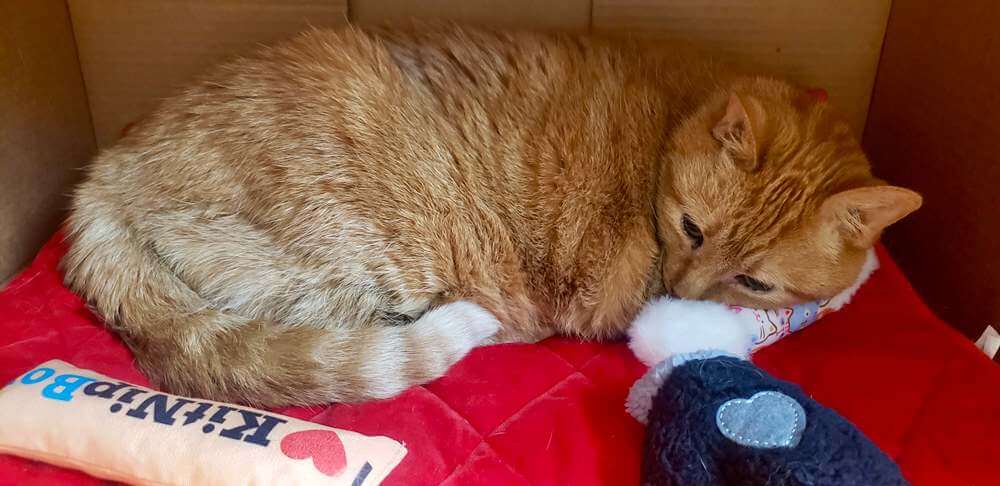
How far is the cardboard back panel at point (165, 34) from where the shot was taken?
96.1 inches

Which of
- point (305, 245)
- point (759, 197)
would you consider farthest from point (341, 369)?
point (759, 197)

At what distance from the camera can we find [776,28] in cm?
240

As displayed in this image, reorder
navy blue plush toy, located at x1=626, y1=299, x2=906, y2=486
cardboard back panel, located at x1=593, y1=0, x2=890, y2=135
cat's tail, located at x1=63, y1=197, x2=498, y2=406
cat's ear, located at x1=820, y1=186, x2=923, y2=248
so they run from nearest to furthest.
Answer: navy blue plush toy, located at x1=626, y1=299, x2=906, y2=486
cat's ear, located at x1=820, y1=186, x2=923, y2=248
cat's tail, located at x1=63, y1=197, x2=498, y2=406
cardboard back panel, located at x1=593, y1=0, x2=890, y2=135

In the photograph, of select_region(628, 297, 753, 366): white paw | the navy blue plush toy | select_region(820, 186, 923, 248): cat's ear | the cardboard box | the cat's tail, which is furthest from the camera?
the cardboard box

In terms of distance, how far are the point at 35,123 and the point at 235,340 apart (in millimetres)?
1186

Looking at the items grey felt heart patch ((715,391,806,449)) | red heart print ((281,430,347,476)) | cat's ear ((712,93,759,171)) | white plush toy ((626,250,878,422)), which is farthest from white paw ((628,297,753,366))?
red heart print ((281,430,347,476))

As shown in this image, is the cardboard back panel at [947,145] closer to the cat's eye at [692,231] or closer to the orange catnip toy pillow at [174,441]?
the cat's eye at [692,231]

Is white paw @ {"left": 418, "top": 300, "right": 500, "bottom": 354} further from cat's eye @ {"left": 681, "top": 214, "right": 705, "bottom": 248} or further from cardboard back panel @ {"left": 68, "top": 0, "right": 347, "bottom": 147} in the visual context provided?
cardboard back panel @ {"left": 68, "top": 0, "right": 347, "bottom": 147}

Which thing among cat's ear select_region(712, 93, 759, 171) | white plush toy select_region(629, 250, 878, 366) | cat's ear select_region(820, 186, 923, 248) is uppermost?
cat's ear select_region(712, 93, 759, 171)

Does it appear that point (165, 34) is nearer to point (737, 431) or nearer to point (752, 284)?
point (752, 284)

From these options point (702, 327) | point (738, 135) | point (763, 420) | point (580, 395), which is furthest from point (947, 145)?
point (580, 395)

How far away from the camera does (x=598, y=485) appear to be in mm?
1567

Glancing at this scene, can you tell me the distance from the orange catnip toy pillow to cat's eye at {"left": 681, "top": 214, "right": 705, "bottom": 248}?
0.84 meters

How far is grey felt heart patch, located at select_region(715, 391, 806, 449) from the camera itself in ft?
4.60
